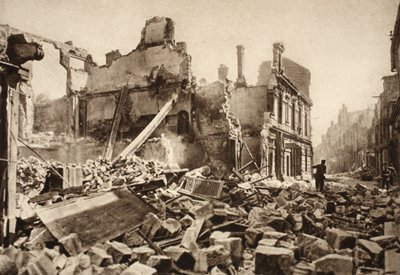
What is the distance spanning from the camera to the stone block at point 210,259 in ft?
13.1

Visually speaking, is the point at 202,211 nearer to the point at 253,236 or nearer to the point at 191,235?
the point at 191,235

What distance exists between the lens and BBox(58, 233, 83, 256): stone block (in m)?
4.24

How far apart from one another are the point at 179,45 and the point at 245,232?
11.8 metres

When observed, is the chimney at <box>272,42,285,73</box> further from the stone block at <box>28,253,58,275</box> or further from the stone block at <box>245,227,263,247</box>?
the stone block at <box>28,253,58,275</box>

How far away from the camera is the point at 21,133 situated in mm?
18453

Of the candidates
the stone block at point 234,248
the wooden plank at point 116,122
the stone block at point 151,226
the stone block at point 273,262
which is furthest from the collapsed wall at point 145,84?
the stone block at point 273,262

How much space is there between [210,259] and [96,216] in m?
2.15

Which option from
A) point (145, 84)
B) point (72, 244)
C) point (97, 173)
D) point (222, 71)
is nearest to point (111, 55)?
point (145, 84)

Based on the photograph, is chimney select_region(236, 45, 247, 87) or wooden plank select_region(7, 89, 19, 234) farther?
chimney select_region(236, 45, 247, 87)

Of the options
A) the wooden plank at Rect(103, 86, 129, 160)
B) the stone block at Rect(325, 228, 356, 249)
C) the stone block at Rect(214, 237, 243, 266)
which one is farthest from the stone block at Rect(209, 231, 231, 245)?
the wooden plank at Rect(103, 86, 129, 160)

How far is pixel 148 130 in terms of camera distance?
1302 cm

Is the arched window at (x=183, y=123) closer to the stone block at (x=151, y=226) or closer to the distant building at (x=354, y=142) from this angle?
the stone block at (x=151, y=226)

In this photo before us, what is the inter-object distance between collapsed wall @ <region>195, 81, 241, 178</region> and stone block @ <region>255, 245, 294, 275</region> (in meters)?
9.02

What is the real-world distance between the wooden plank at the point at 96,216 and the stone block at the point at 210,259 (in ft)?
4.71
